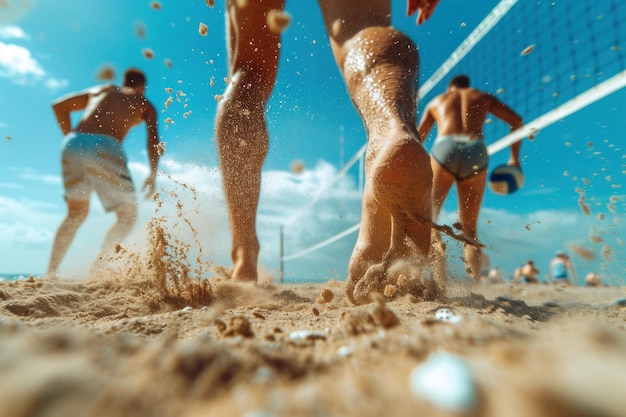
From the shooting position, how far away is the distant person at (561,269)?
32.9 feet

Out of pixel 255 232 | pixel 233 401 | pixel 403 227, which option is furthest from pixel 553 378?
pixel 255 232

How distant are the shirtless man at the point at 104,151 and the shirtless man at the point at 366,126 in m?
2.29

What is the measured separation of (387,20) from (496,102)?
3.42m

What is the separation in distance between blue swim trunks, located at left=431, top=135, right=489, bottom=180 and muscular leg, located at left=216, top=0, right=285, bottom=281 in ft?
8.95

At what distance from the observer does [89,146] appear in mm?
4746

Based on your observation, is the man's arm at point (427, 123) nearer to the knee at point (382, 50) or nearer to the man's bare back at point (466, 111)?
the man's bare back at point (466, 111)

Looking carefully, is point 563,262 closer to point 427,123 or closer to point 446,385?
point 427,123

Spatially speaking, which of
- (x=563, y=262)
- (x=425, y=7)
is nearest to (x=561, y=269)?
(x=563, y=262)

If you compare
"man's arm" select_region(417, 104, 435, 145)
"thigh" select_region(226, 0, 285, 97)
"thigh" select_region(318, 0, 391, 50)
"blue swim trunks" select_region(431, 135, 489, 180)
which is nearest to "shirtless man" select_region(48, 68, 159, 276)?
"thigh" select_region(226, 0, 285, 97)

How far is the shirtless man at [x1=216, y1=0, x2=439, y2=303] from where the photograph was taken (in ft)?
Result: 5.42

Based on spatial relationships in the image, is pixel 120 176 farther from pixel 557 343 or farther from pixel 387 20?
pixel 557 343

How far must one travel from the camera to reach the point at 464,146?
Answer: 4.65 metres

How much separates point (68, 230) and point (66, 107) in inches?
65.6

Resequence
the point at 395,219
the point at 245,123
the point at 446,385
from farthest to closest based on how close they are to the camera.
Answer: the point at 245,123 < the point at 395,219 < the point at 446,385
